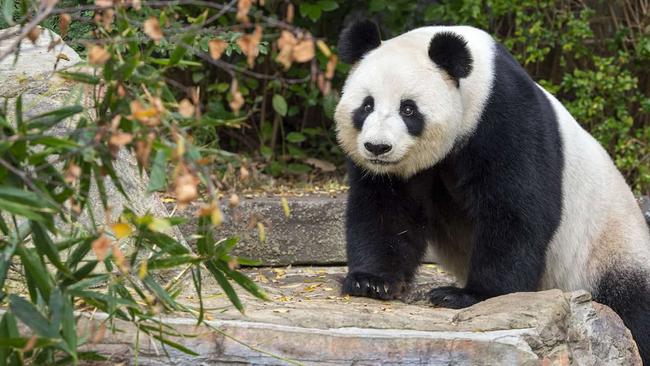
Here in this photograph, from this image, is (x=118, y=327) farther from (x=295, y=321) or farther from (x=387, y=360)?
(x=387, y=360)

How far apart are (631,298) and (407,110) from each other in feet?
5.27

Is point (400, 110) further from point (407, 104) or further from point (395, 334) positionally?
point (395, 334)

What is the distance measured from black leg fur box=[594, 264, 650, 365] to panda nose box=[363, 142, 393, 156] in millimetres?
1518

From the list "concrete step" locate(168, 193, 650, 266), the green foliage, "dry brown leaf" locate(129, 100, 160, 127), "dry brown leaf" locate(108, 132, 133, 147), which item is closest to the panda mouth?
"concrete step" locate(168, 193, 650, 266)

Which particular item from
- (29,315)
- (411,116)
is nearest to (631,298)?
(411,116)

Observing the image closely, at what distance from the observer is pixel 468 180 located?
5.27 meters

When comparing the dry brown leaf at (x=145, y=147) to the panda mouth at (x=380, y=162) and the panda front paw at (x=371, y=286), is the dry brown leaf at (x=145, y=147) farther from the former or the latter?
the panda front paw at (x=371, y=286)

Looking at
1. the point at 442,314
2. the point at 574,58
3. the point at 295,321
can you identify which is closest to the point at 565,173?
the point at 442,314

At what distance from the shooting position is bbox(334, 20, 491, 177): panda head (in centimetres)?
509

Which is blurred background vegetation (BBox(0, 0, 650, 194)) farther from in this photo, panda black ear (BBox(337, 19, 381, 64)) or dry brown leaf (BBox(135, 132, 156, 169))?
dry brown leaf (BBox(135, 132, 156, 169))

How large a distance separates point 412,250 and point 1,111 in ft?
8.67

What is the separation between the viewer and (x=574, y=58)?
9.21 m

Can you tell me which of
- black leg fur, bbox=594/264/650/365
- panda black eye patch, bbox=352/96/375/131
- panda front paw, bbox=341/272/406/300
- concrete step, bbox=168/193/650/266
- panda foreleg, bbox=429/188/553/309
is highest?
panda black eye patch, bbox=352/96/375/131

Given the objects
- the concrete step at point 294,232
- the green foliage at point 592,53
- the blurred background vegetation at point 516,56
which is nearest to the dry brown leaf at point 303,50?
the concrete step at point 294,232
